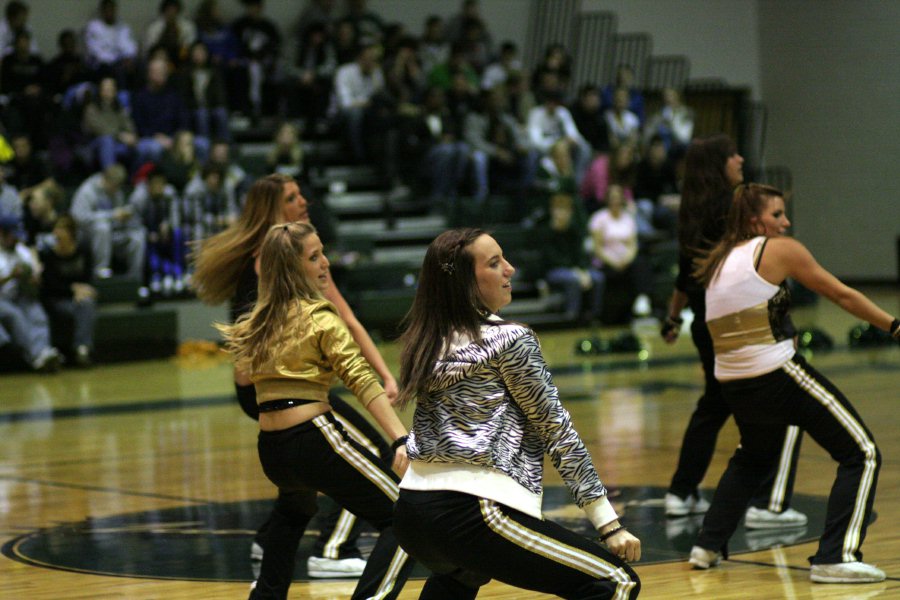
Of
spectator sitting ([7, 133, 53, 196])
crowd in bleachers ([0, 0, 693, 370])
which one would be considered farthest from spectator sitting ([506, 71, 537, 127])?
spectator sitting ([7, 133, 53, 196])

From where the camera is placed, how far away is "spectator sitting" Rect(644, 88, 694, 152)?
68.6 feet

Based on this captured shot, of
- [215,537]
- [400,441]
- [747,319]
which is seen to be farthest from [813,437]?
[215,537]

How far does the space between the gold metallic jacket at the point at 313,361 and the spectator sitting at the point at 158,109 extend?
1255cm

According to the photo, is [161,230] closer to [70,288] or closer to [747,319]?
[70,288]

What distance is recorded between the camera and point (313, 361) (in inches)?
193

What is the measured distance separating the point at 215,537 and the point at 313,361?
217 cm

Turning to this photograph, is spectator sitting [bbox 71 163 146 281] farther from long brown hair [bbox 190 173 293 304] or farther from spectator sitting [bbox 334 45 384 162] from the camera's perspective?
long brown hair [bbox 190 173 293 304]

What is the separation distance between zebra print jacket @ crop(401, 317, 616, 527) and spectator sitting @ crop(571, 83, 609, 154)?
16761 mm

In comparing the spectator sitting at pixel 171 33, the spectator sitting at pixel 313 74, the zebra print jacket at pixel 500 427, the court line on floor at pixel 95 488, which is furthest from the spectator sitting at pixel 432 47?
the zebra print jacket at pixel 500 427

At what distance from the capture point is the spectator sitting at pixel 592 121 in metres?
20.5

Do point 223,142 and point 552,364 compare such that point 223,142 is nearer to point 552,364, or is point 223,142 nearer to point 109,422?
point 552,364

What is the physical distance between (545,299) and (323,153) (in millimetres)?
3726

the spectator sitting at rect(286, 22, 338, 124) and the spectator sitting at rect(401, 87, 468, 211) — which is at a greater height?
the spectator sitting at rect(286, 22, 338, 124)

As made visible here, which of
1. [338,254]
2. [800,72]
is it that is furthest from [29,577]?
[800,72]
